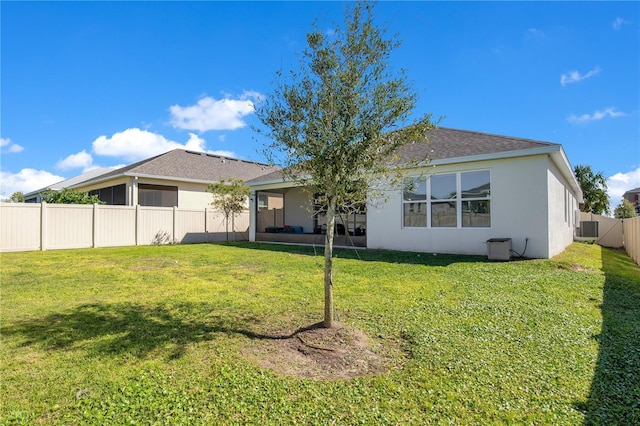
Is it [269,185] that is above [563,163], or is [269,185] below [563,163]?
below

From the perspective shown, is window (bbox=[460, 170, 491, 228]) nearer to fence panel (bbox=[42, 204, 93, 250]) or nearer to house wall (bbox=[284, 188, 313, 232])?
house wall (bbox=[284, 188, 313, 232])

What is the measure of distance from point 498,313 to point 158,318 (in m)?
4.97

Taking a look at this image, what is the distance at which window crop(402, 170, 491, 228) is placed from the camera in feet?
34.8

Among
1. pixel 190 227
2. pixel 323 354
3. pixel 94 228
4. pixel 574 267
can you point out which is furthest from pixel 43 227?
pixel 574 267

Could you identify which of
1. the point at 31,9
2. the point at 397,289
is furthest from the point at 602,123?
the point at 31,9

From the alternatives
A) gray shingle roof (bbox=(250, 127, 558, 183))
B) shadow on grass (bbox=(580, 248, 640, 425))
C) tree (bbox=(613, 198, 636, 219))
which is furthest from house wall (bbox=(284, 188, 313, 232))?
tree (bbox=(613, 198, 636, 219))

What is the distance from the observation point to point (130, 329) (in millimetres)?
4234

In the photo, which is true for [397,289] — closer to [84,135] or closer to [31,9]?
[31,9]

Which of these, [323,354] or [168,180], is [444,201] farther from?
[168,180]

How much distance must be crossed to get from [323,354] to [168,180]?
18322 millimetres

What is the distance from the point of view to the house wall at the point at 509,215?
9602 mm

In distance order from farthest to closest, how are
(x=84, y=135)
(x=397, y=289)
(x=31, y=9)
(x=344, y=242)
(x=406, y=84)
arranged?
(x=84, y=135) → (x=344, y=242) → (x=31, y=9) → (x=397, y=289) → (x=406, y=84)

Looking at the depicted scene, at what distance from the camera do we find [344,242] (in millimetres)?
14641

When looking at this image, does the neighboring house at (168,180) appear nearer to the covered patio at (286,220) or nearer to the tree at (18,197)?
the covered patio at (286,220)
